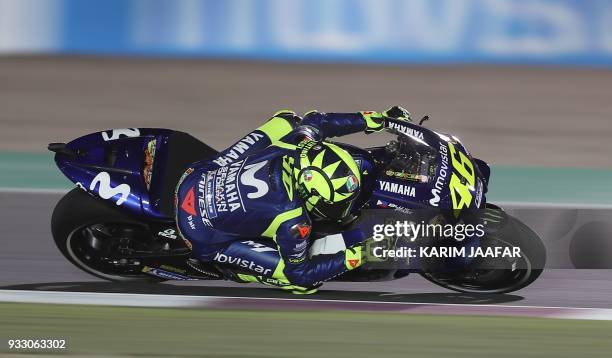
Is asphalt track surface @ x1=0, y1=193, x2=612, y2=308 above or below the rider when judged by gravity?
below

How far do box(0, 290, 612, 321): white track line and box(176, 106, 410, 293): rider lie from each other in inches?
7.6

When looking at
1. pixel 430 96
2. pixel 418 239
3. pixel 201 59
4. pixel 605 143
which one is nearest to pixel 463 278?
pixel 418 239

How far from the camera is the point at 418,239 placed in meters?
6.14

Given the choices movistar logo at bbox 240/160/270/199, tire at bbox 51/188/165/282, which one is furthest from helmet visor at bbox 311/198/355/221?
tire at bbox 51/188/165/282

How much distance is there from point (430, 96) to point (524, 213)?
524 centimetres

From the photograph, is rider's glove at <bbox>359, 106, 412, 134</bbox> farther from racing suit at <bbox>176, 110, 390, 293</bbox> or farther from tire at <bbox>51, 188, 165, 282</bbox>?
tire at <bbox>51, 188, 165, 282</bbox>

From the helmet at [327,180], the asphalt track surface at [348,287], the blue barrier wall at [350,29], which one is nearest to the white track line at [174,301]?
the asphalt track surface at [348,287]

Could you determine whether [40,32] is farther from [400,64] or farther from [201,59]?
[400,64]

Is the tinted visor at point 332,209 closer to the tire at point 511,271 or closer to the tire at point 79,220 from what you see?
the tire at point 511,271

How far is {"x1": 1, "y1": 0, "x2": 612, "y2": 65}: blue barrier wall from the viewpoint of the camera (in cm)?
1360

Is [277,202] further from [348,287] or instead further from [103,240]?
[103,240]

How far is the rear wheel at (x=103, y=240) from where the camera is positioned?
22.2 feet

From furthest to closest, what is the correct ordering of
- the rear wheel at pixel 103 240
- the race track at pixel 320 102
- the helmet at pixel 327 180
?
the race track at pixel 320 102
the rear wheel at pixel 103 240
the helmet at pixel 327 180

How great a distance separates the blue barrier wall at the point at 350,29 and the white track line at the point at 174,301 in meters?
7.56
